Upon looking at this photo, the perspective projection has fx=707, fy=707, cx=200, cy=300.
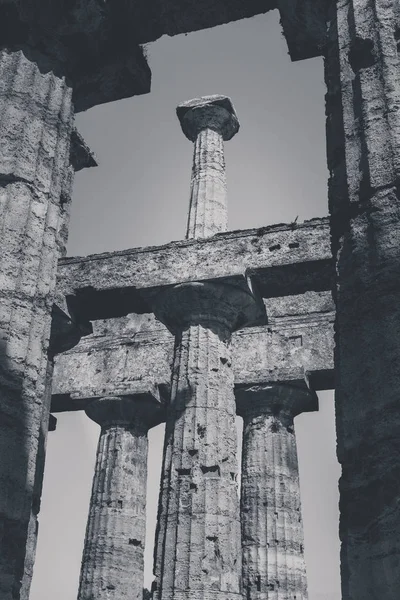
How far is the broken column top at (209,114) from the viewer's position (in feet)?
53.2

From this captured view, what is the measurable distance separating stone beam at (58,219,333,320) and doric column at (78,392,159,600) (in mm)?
3317

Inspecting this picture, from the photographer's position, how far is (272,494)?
12.3 meters

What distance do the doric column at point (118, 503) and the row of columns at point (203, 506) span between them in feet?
0.06

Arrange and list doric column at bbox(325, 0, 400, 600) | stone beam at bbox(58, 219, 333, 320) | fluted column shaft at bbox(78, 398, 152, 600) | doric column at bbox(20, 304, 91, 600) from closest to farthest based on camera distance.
→ 1. doric column at bbox(325, 0, 400, 600)
2. doric column at bbox(20, 304, 91, 600)
3. stone beam at bbox(58, 219, 333, 320)
4. fluted column shaft at bbox(78, 398, 152, 600)

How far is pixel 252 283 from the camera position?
33.9 feet

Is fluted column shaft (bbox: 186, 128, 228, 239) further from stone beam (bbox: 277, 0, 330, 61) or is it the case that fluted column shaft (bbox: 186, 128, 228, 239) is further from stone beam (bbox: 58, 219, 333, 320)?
stone beam (bbox: 277, 0, 330, 61)

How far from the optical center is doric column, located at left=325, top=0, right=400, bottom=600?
3361mm

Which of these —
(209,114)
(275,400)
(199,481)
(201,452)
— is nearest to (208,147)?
(209,114)

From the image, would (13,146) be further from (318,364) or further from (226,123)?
(226,123)

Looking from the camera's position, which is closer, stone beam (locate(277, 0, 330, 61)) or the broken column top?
stone beam (locate(277, 0, 330, 61))

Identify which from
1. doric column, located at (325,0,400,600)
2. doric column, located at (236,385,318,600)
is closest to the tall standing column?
doric column, located at (325,0,400,600)

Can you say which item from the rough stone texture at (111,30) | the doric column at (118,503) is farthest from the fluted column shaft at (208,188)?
the rough stone texture at (111,30)

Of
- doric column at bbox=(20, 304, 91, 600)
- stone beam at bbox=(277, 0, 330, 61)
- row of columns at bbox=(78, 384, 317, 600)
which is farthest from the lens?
row of columns at bbox=(78, 384, 317, 600)

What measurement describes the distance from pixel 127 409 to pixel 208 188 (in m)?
5.41
